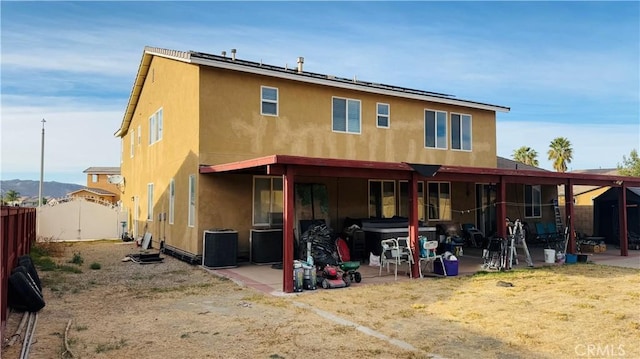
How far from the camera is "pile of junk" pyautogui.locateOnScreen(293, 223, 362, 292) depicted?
8758 millimetres

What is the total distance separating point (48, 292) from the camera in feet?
→ 27.7

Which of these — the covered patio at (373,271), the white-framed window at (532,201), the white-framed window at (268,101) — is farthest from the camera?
the white-framed window at (532,201)

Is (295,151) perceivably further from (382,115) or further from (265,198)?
(382,115)

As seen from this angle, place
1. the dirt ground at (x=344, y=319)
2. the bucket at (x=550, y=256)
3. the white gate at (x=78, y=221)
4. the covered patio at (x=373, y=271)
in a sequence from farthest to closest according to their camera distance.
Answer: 1. the white gate at (x=78, y=221)
2. the bucket at (x=550, y=256)
3. the covered patio at (x=373, y=271)
4. the dirt ground at (x=344, y=319)

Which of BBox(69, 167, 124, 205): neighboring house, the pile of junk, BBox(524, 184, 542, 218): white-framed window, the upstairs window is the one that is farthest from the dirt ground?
BBox(69, 167, 124, 205): neighboring house

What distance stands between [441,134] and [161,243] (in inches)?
413

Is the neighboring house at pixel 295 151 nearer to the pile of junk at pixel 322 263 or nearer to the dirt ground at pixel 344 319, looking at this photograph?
the pile of junk at pixel 322 263

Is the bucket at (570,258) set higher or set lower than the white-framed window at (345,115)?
lower

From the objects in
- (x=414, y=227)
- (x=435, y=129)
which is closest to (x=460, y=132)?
(x=435, y=129)

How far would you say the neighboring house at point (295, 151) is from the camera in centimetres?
1172

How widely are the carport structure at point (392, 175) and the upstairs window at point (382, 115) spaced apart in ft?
13.9

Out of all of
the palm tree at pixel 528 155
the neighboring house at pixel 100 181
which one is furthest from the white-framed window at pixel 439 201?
the neighboring house at pixel 100 181

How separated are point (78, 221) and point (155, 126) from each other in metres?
8.43

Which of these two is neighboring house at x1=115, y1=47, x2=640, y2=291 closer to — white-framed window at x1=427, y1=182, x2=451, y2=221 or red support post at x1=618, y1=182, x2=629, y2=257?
white-framed window at x1=427, y1=182, x2=451, y2=221
